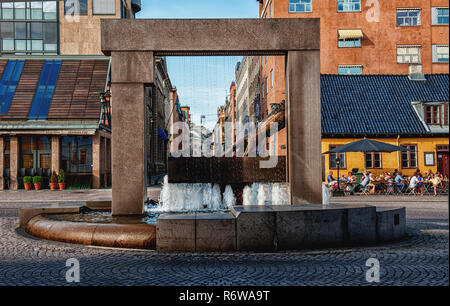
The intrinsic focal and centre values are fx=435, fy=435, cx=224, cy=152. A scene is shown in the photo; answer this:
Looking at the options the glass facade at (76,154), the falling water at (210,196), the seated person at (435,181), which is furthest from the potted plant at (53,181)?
the seated person at (435,181)

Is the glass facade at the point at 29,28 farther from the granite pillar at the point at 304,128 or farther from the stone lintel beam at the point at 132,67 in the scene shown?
the granite pillar at the point at 304,128

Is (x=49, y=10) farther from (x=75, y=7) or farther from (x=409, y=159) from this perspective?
(x=409, y=159)

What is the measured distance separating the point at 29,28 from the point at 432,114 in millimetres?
36035

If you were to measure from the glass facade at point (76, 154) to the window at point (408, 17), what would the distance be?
28895 millimetres

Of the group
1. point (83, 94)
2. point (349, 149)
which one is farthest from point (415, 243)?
point (83, 94)

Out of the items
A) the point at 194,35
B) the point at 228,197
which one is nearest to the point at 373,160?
the point at 228,197

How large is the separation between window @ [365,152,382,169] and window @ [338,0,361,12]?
582 inches

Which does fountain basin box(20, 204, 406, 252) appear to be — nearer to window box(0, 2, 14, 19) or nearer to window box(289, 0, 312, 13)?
window box(289, 0, 312, 13)

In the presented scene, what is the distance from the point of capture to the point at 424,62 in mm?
39031

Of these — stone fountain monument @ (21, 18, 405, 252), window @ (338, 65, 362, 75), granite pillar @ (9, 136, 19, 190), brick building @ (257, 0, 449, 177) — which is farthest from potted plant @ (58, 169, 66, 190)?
window @ (338, 65, 362, 75)

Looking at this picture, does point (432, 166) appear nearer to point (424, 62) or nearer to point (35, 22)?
point (424, 62)

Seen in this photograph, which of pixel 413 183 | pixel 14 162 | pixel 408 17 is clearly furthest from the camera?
pixel 408 17

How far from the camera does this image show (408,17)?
3934cm
